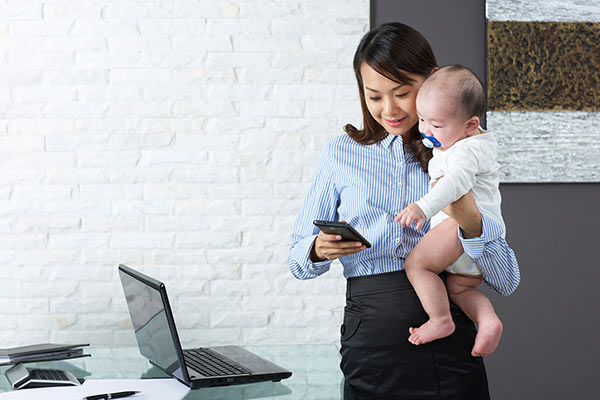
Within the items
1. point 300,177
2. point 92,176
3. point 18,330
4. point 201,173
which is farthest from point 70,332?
point 300,177

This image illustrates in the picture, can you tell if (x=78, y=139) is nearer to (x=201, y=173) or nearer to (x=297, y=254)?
(x=201, y=173)

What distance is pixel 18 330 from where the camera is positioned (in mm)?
2736

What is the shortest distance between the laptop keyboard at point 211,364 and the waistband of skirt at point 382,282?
0.33 m

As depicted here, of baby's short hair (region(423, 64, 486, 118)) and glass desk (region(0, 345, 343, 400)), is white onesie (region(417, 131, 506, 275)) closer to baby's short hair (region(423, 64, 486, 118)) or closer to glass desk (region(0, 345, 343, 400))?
baby's short hair (region(423, 64, 486, 118))

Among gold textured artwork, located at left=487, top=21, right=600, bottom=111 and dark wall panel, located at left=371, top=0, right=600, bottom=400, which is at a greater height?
gold textured artwork, located at left=487, top=21, right=600, bottom=111

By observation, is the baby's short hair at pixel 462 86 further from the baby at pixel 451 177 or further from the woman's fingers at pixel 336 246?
the woman's fingers at pixel 336 246

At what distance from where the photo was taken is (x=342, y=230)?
1.37m

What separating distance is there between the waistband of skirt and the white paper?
46 centimetres

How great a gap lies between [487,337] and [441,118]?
0.50 m

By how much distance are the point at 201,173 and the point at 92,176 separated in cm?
45

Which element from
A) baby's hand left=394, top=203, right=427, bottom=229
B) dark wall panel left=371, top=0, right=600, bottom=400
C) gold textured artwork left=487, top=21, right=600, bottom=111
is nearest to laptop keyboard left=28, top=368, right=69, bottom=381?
baby's hand left=394, top=203, right=427, bottom=229

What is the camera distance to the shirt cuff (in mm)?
1448

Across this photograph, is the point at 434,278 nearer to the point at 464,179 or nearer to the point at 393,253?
the point at 393,253

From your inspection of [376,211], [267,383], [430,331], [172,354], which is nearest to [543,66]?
[376,211]
